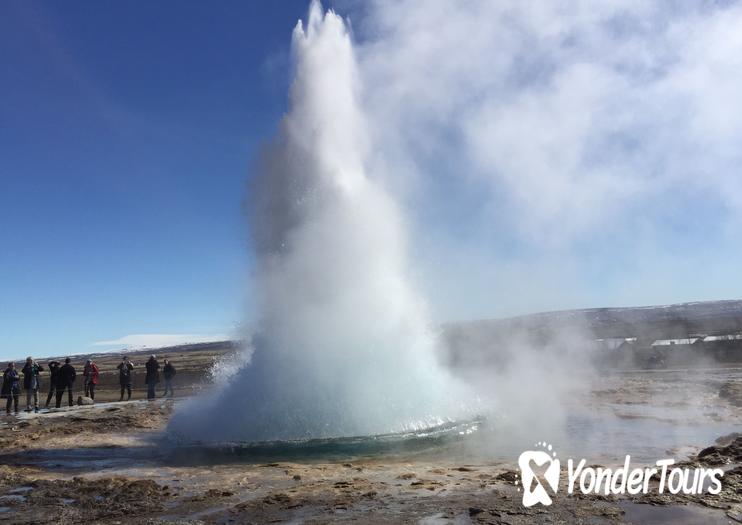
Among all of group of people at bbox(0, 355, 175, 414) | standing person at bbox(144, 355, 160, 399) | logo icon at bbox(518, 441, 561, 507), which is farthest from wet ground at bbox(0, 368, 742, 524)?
standing person at bbox(144, 355, 160, 399)

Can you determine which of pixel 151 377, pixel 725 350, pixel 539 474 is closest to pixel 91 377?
pixel 151 377

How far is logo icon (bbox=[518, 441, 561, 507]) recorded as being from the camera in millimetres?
5094

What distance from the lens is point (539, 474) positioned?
6.13 m

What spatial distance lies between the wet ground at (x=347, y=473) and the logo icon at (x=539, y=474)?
0.12 metres

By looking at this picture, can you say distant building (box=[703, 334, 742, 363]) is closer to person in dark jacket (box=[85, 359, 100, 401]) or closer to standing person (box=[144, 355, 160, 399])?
standing person (box=[144, 355, 160, 399])

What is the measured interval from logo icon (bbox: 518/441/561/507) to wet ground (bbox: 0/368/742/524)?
Answer: 0.12 meters

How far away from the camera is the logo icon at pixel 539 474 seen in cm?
509

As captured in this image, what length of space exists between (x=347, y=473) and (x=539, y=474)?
230cm

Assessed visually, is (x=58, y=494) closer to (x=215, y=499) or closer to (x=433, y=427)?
(x=215, y=499)

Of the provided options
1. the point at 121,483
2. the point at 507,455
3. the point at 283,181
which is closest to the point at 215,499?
the point at 121,483

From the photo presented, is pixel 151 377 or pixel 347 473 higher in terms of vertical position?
pixel 151 377

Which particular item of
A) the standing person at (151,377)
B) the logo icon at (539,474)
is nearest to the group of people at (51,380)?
the standing person at (151,377)

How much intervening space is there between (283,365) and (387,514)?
5739mm

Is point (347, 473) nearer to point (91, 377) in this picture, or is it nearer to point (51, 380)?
point (51, 380)
